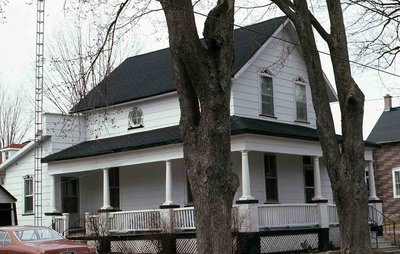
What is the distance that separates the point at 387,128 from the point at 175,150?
2275 centimetres

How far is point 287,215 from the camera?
21.4 m

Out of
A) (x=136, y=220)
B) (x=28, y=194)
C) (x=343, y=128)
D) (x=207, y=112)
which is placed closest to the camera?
(x=207, y=112)

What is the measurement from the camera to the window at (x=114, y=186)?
86.0ft

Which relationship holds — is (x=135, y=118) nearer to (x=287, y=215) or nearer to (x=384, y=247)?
(x=287, y=215)

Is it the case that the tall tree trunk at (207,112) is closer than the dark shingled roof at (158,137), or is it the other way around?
the tall tree trunk at (207,112)

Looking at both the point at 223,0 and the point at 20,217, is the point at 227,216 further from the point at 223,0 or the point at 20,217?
the point at 20,217

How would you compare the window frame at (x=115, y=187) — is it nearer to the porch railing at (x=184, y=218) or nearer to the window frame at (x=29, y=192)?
the window frame at (x=29, y=192)

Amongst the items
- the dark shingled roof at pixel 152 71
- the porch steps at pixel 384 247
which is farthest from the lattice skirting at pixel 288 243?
the dark shingled roof at pixel 152 71

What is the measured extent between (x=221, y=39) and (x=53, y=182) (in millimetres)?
18185

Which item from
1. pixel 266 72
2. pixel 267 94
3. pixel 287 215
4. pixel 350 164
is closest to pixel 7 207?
pixel 287 215

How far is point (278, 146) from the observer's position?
21.4 m

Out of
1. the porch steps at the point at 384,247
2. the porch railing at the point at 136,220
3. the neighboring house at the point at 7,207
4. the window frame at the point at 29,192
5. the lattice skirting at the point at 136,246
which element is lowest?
the porch steps at the point at 384,247

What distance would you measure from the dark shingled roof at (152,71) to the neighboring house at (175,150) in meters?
0.07

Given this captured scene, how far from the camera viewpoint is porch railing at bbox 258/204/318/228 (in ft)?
67.5
